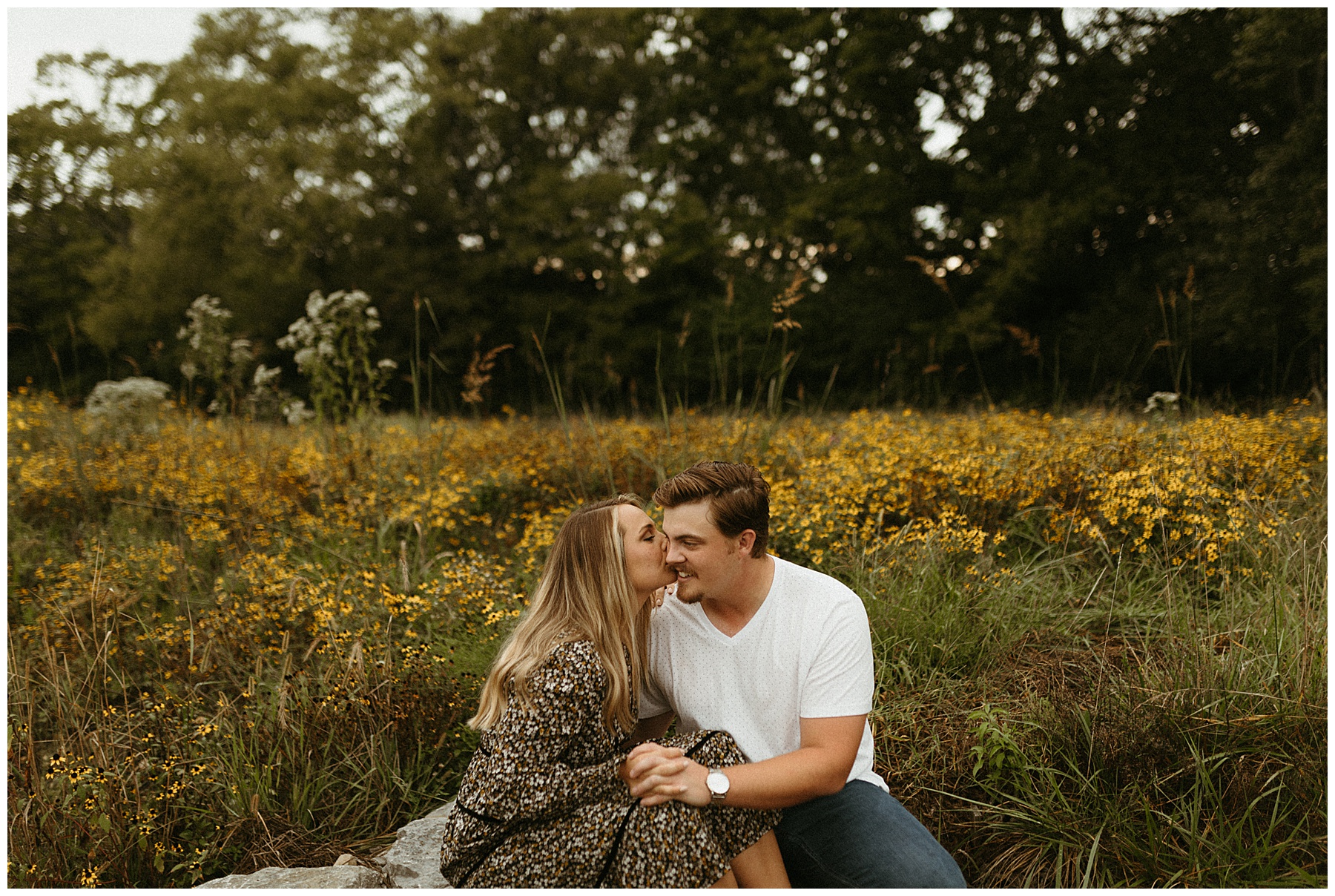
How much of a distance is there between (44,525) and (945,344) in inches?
503

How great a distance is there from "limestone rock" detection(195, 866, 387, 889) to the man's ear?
1.41 meters

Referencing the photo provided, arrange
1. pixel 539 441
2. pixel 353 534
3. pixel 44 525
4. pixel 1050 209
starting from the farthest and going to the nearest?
pixel 1050 209, pixel 539 441, pixel 44 525, pixel 353 534

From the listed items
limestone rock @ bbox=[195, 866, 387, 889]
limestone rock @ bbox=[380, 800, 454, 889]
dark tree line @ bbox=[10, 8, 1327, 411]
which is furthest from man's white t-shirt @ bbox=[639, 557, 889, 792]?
dark tree line @ bbox=[10, 8, 1327, 411]

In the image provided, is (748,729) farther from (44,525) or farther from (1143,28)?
(1143,28)

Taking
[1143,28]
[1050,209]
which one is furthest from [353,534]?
[1143,28]

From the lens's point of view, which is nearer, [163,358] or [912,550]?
[912,550]

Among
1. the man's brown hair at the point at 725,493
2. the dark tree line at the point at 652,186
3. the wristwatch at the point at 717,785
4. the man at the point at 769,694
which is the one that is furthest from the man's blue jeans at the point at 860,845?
the dark tree line at the point at 652,186

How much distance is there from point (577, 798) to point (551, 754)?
0.13 metres

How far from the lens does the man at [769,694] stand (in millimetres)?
2100

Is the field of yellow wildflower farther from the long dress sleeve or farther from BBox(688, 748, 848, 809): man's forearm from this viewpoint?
the long dress sleeve

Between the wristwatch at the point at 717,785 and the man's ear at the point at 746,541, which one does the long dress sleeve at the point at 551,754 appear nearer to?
the wristwatch at the point at 717,785

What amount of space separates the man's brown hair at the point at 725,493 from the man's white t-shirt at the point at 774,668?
234mm

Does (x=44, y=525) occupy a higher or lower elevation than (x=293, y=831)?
higher

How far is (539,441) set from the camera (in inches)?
244
